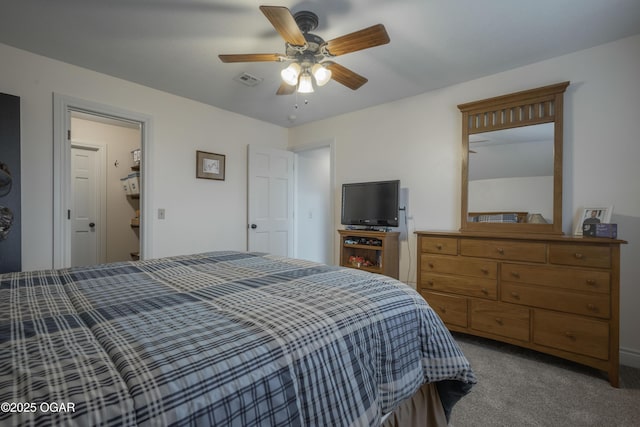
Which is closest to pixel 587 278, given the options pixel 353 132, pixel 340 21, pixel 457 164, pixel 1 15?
pixel 457 164

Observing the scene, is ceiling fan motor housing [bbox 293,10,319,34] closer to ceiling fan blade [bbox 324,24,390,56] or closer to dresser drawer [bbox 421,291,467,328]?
ceiling fan blade [bbox 324,24,390,56]

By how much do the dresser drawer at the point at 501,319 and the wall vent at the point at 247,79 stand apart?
9.41 feet

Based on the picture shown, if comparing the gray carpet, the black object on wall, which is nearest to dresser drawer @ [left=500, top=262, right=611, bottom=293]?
the gray carpet

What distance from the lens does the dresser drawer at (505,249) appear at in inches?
84.2

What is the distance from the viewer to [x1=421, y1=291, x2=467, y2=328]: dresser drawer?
8.07ft

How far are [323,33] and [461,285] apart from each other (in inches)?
91.1

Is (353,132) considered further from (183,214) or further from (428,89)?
(183,214)

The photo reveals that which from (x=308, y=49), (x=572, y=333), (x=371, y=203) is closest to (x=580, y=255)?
(x=572, y=333)

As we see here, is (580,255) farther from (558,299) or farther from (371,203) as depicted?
(371,203)

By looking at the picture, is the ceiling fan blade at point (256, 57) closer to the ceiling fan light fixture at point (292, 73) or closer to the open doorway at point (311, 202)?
the ceiling fan light fixture at point (292, 73)

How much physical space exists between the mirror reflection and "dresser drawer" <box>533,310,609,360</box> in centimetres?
80

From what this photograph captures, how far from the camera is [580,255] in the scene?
1975 mm

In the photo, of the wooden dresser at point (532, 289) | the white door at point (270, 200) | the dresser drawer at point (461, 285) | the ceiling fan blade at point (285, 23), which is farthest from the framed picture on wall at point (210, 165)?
the dresser drawer at point (461, 285)

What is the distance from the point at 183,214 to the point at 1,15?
2040mm
